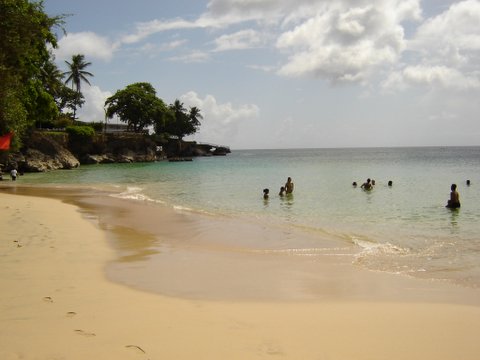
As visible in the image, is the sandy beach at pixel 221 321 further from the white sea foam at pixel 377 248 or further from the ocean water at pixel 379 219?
the white sea foam at pixel 377 248

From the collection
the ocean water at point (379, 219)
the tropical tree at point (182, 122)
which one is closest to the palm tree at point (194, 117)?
the tropical tree at point (182, 122)

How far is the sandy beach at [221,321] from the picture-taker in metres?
4.33

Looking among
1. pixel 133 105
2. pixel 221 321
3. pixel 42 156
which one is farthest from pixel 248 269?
pixel 133 105

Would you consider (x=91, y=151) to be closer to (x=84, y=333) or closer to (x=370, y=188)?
(x=370, y=188)

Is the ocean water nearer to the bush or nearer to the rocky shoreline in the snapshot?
the rocky shoreline

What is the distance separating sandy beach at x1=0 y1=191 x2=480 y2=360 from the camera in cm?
433

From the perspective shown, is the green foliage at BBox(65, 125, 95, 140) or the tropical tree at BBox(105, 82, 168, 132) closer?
the green foliage at BBox(65, 125, 95, 140)

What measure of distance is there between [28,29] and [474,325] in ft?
39.3

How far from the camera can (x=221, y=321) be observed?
5.24 m

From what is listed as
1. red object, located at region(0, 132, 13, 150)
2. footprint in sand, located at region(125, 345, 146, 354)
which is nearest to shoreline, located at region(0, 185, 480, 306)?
footprint in sand, located at region(125, 345, 146, 354)

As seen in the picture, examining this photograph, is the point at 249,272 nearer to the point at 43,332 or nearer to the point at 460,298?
the point at 460,298

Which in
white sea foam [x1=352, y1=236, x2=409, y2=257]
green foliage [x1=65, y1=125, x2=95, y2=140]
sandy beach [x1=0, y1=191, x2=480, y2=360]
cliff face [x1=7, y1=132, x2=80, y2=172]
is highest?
green foliage [x1=65, y1=125, x2=95, y2=140]

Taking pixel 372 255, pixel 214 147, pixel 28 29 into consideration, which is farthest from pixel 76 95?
pixel 372 255

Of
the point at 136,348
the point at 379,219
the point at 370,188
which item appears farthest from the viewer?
the point at 370,188
